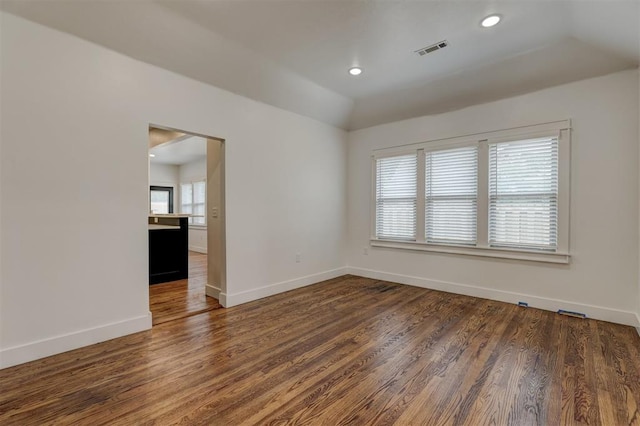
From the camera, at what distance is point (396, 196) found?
486cm

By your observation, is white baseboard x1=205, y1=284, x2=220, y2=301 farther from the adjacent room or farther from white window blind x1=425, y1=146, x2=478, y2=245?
white window blind x1=425, y1=146, x2=478, y2=245

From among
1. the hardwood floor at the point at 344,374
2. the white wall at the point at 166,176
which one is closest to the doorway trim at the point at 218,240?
the hardwood floor at the point at 344,374

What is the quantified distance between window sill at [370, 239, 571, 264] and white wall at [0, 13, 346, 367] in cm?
241

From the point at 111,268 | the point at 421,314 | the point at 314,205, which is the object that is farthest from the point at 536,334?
the point at 111,268

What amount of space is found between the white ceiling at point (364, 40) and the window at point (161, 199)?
765 cm

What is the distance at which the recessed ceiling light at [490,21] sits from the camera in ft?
8.49

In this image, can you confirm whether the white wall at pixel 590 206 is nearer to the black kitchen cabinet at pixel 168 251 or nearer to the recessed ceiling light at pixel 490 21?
the recessed ceiling light at pixel 490 21

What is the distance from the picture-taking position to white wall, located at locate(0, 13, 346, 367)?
2.26 metres

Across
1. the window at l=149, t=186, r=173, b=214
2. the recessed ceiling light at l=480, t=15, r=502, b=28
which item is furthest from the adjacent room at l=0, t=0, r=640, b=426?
the window at l=149, t=186, r=173, b=214

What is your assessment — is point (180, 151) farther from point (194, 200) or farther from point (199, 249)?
point (199, 249)

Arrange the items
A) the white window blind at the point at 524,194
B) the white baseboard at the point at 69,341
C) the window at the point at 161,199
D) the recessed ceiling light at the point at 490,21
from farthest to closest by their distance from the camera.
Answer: the window at the point at 161,199 → the white window blind at the point at 524,194 → the recessed ceiling light at the point at 490,21 → the white baseboard at the point at 69,341

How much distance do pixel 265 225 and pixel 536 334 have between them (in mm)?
3193

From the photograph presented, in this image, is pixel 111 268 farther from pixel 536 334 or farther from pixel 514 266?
pixel 514 266

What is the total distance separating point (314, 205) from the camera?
15.8 feet
